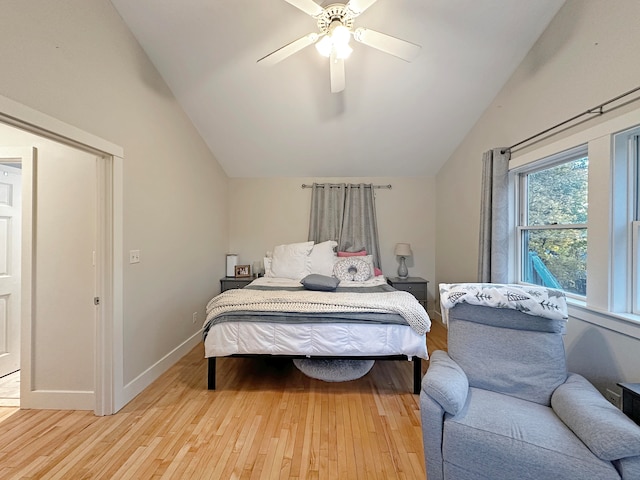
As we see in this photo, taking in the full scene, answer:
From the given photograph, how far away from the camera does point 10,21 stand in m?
1.44

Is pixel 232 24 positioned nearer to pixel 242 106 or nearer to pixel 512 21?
pixel 242 106

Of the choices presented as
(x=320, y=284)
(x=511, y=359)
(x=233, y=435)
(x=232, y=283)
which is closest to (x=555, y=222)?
(x=511, y=359)

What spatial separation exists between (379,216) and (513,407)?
3.24 m

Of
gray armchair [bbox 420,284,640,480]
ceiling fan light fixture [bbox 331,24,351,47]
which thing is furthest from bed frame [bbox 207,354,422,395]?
ceiling fan light fixture [bbox 331,24,351,47]

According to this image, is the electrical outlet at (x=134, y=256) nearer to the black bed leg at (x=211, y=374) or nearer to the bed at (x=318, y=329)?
the bed at (x=318, y=329)

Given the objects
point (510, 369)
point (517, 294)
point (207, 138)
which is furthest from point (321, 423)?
point (207, 138)

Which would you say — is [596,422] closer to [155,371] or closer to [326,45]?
[326,45]

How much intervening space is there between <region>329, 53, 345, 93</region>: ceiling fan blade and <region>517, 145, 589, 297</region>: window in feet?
5.81

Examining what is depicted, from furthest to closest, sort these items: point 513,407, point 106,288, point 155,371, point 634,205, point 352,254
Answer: point 352,254 < point 155,371 < point 106,288 < point 634,205 < point 513,407

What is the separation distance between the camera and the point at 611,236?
5.93ft

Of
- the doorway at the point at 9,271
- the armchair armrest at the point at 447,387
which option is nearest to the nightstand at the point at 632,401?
the armchair armrest at the point at 447,387

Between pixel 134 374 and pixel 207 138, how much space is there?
105 inches

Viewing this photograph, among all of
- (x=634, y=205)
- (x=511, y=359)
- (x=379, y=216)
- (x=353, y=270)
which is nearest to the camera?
(x=511, y=359)

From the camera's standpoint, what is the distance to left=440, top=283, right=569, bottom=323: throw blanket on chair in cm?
164
